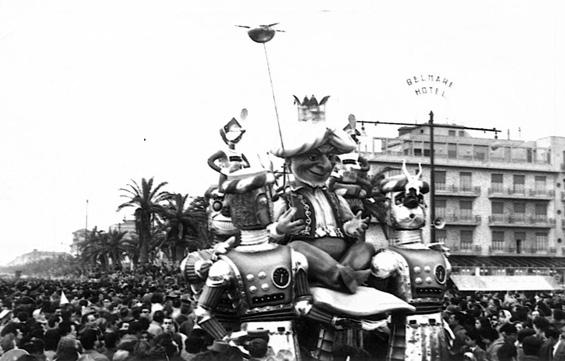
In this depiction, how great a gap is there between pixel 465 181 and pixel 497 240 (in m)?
4.63

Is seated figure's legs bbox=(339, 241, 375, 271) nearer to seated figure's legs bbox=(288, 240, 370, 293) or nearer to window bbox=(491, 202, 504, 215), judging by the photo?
seated figure's legs bbox=(288, 240, 370, 293)

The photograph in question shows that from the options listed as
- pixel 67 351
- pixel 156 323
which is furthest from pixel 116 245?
pixel 67 351

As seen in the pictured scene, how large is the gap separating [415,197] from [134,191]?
33370 mm

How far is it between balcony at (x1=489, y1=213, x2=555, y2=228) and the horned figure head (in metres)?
45.8

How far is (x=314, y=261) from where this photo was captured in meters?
9.16

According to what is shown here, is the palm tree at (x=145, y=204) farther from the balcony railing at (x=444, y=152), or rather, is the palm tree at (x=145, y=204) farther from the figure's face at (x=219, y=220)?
the figure's face at (x=219, y=220)

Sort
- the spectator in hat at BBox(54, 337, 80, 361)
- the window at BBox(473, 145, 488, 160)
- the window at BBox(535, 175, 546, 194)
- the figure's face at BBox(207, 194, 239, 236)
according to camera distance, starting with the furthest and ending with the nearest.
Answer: the window at BBox(473, 145, 488, 160) < the window at BBox(535, 175, 546, 194) < the figure's face at BBox(207, 194, 239, 236) < the spectator in hat at BBox(54, 337, 80, 361)

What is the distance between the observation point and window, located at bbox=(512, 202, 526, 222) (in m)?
54.8

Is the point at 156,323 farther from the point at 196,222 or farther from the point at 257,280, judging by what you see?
the point at 196,222

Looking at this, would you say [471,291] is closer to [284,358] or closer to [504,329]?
[504,329]

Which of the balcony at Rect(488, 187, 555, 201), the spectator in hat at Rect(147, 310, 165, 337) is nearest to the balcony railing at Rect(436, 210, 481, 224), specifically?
the balcony at Rect(488, 187, 555, 201)

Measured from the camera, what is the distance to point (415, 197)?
1024cm

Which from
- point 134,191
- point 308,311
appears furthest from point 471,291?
point 134,191

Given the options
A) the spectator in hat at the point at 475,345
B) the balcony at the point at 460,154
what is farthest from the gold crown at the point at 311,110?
the balcony at the point at 460,154
